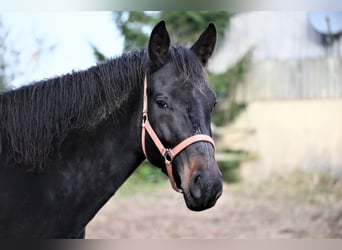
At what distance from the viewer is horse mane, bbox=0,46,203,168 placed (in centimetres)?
244

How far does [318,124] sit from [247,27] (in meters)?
3.21

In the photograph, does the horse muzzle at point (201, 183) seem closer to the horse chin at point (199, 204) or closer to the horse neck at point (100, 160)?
the horse chin at point (199, 204)

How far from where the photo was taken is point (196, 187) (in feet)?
7.36

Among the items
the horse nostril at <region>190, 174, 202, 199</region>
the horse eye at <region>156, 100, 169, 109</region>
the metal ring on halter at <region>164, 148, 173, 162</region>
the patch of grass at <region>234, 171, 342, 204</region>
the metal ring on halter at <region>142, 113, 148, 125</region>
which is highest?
the horse eye at <region>156, 100, 169, 109</region>

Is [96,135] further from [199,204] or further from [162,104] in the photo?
[199,204]

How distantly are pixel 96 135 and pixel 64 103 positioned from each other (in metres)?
0.24

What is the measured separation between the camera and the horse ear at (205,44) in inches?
107

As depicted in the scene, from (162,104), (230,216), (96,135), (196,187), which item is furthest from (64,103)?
(230,216)

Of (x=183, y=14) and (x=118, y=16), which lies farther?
(x=183, y=14)

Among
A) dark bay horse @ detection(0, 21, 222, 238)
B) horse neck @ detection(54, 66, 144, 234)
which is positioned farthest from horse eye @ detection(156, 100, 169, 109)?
horse neck @ detection(54, 66, 144, 234)

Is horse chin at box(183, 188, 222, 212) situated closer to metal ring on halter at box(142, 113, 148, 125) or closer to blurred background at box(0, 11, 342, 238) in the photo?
metal ring on halter at box(142, 113, 148, 125)

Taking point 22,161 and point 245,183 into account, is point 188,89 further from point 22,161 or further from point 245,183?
point 245,183

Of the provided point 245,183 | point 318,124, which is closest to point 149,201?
point 245,183

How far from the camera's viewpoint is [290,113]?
38.8 feet
